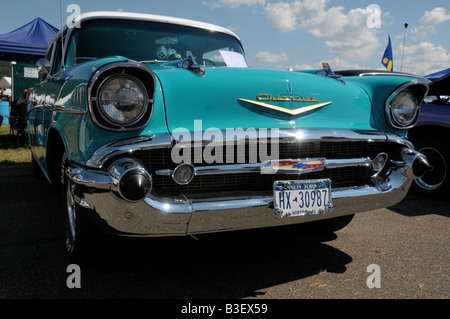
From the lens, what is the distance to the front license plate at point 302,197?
1.88 meters

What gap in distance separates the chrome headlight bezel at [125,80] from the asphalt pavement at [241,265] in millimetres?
699

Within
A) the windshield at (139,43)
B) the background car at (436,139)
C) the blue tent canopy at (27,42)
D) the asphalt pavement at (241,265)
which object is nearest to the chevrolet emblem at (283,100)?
the windshield at (139,43)

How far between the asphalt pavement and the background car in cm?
94

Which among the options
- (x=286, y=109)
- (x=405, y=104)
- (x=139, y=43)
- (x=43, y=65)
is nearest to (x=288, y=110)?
(x=286, y=109)

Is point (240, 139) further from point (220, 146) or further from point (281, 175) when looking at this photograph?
point (281, 175)

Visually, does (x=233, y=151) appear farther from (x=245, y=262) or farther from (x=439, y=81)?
(x=439, y=81)

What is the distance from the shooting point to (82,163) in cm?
175

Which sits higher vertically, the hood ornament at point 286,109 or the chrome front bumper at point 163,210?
the hood ornament at point 286,109

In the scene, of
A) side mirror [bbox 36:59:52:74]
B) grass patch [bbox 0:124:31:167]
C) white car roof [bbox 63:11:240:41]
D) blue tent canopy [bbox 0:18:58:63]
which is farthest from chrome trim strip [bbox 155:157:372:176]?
blue tent canopy [bbox 0:18:58:63]

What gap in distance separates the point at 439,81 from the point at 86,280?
398 cm

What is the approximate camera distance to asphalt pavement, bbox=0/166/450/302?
1.94m

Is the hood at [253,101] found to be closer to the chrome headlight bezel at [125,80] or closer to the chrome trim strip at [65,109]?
the chrome headlight bezel at [125,80]
